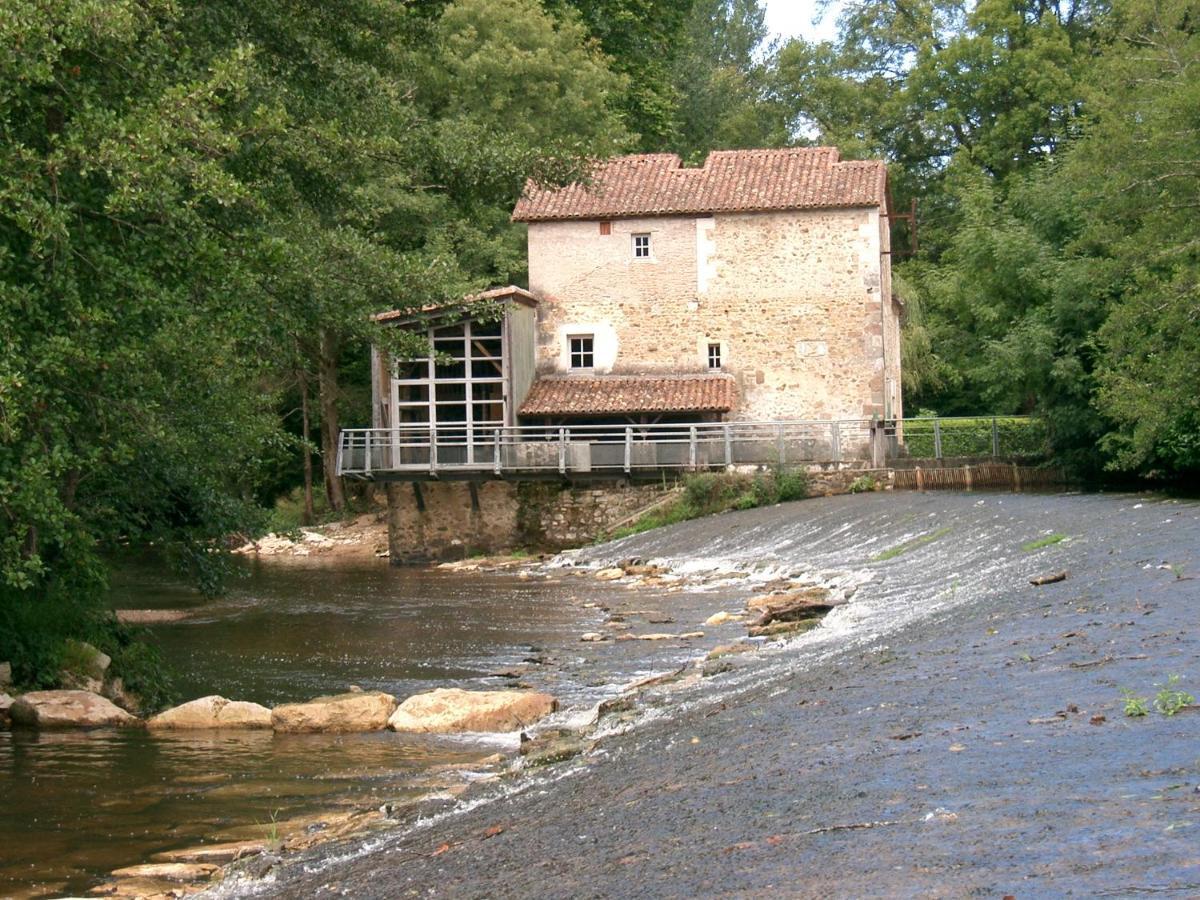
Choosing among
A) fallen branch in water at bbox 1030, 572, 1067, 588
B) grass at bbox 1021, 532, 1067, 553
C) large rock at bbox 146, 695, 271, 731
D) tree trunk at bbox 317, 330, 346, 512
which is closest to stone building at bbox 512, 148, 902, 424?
tree trunk at bbox 317, 330, 346, 512

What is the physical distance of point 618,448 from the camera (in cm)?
3359

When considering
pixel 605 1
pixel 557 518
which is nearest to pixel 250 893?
pixel 557 518

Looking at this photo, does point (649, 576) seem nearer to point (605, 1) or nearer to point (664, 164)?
point (664, 164)

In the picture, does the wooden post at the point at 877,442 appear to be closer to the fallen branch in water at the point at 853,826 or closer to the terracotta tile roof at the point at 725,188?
the terracotta tile roof at the point at 725,188

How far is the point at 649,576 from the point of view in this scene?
26297 millimetres

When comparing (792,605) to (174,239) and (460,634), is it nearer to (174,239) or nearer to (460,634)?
(460,634)

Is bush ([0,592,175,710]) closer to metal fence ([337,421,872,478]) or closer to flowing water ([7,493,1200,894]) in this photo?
flowing water ([7,493,1200,894])

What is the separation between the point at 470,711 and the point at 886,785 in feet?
18.4

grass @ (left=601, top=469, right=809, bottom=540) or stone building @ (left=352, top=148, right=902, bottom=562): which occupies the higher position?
stone building @ (left=352, top=148, right=902, bottom=562)

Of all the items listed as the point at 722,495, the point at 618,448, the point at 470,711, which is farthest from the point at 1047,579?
the point at 618,448

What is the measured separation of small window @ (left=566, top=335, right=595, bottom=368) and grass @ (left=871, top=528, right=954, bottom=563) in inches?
595

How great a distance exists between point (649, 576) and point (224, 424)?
43.4 feet

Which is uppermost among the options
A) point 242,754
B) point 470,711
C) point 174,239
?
point 174,239

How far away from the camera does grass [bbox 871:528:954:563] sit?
22.7 metres
